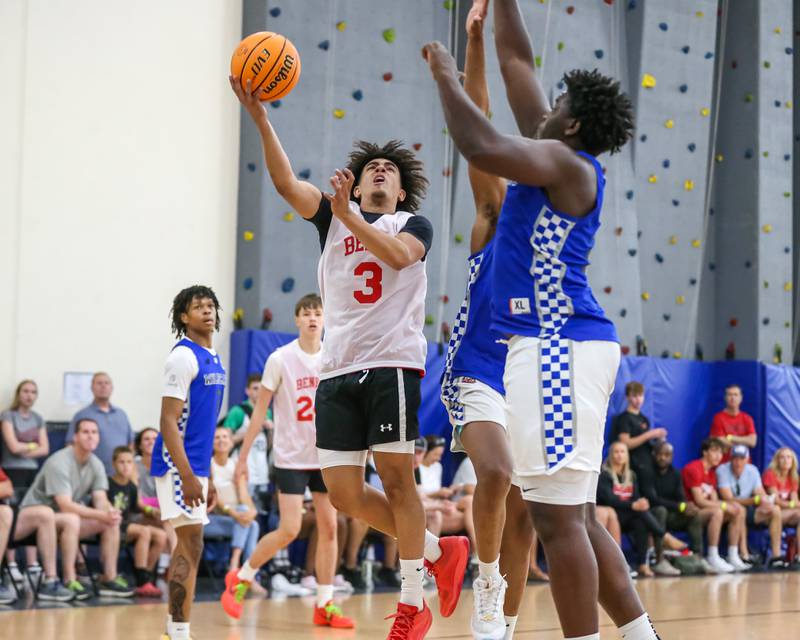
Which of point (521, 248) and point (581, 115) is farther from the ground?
point (581, 115)

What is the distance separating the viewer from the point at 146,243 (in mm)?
10258

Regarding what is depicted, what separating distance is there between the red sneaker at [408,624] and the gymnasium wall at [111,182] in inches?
234

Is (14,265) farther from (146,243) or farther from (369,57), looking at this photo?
(369,57)

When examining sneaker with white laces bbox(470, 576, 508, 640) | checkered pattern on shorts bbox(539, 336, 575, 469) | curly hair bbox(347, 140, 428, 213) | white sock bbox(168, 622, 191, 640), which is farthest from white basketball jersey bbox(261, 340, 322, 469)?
checkered pattern on shorts bbox(539, 336, 575, 469)

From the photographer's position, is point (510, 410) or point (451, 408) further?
point (451, 408)

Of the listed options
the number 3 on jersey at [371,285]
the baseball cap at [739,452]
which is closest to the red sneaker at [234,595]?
the number 3 on jersey at [371,285]

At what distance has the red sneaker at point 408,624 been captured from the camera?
445 centimetres

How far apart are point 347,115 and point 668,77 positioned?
4945 millimetres

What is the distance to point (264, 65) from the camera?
4742 mm

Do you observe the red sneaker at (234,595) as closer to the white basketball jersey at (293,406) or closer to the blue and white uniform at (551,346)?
the white basketball jersey at (293,406)

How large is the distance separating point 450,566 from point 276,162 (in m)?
1.97

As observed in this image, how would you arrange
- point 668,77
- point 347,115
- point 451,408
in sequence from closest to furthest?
1. point 451,408
2. point 347,115
3. point 668,77

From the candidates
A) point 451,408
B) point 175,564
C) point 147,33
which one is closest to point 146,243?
point 147,33

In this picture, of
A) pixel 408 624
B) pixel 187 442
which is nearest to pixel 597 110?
pixel 408 624
